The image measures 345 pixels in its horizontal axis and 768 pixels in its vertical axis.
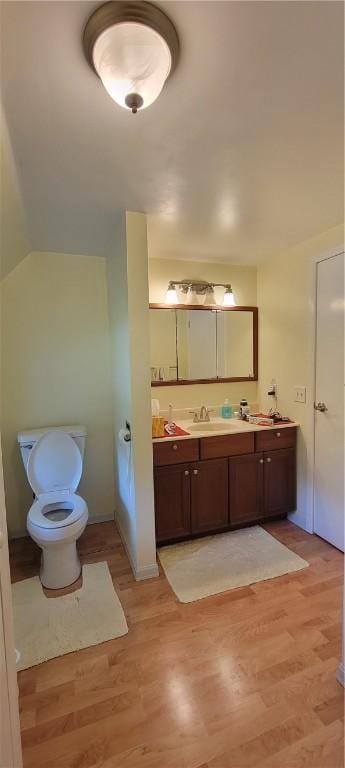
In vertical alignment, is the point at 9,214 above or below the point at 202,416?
above

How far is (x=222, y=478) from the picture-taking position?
2373 mm

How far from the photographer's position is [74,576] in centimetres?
197

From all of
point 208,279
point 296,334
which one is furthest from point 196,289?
point 296,334

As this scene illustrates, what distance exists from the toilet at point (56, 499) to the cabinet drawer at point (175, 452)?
576 millimetres

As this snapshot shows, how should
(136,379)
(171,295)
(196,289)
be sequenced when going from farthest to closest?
(196,289) < (171,295) < (136,379)

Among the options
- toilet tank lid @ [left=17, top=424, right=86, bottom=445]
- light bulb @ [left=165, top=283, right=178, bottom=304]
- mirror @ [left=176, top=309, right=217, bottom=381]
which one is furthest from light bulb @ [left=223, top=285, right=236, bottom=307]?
toilet tank lid @ [left=17, top=424, right=86, bottom=445]

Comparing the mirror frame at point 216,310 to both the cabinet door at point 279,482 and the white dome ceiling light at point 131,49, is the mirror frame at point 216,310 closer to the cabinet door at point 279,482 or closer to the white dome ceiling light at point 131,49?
the cabinet door at point 279,482

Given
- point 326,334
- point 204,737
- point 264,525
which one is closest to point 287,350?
point 326,334

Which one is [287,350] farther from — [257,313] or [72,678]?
[72,678]

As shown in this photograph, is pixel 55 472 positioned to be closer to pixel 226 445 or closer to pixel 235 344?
pixel 226 445

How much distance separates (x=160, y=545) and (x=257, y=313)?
86.2 inches

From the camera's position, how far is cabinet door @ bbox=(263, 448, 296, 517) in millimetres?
2508

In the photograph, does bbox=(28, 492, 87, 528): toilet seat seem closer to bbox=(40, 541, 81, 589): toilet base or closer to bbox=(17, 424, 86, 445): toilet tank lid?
bbox=(40, 541, 81, 589): toilet base

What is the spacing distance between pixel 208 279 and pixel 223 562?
7.52 ft
